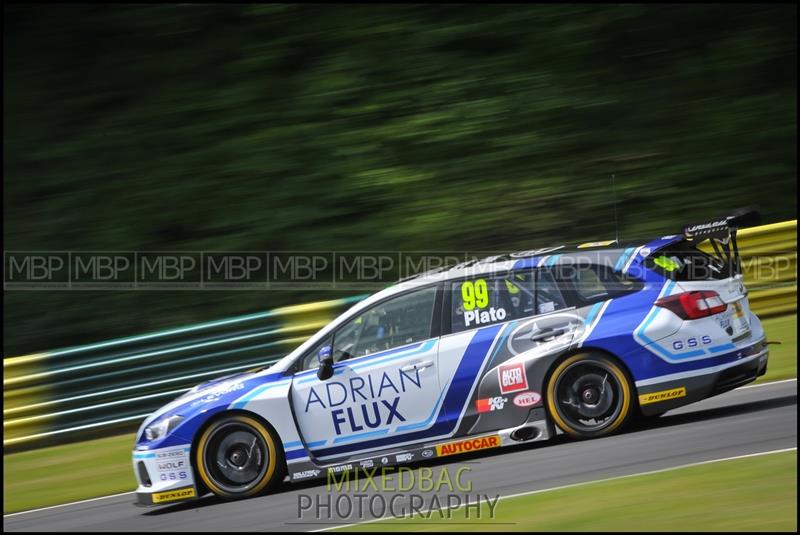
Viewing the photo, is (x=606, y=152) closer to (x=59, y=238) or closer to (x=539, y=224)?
(x=539, y=224)

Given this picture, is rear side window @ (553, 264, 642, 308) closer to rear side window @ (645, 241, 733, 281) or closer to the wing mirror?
rear side window @ (645, 241, 733, 281)

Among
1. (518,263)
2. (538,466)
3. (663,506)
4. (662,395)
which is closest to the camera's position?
(663,506)

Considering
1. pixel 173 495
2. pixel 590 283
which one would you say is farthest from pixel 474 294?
pixel 173 495

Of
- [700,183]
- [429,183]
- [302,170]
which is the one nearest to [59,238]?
[302,170]

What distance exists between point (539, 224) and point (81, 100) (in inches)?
330

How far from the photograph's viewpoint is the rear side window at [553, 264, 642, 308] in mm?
7152

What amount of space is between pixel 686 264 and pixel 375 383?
8.60 ft

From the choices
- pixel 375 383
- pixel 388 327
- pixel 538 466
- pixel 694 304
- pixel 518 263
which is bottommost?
pixel 538 466

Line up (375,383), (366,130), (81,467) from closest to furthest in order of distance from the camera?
(375,383), (81,467), (366,130)

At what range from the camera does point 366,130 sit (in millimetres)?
15258

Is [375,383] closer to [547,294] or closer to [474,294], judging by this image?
[474,294]

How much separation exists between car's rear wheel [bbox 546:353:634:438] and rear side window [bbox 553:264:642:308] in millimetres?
473

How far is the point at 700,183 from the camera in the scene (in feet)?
47.3

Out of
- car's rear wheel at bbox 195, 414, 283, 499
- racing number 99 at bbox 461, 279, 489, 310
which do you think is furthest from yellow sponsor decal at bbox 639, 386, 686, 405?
car's rear wheel at bbox 195, 414, 283, 499
